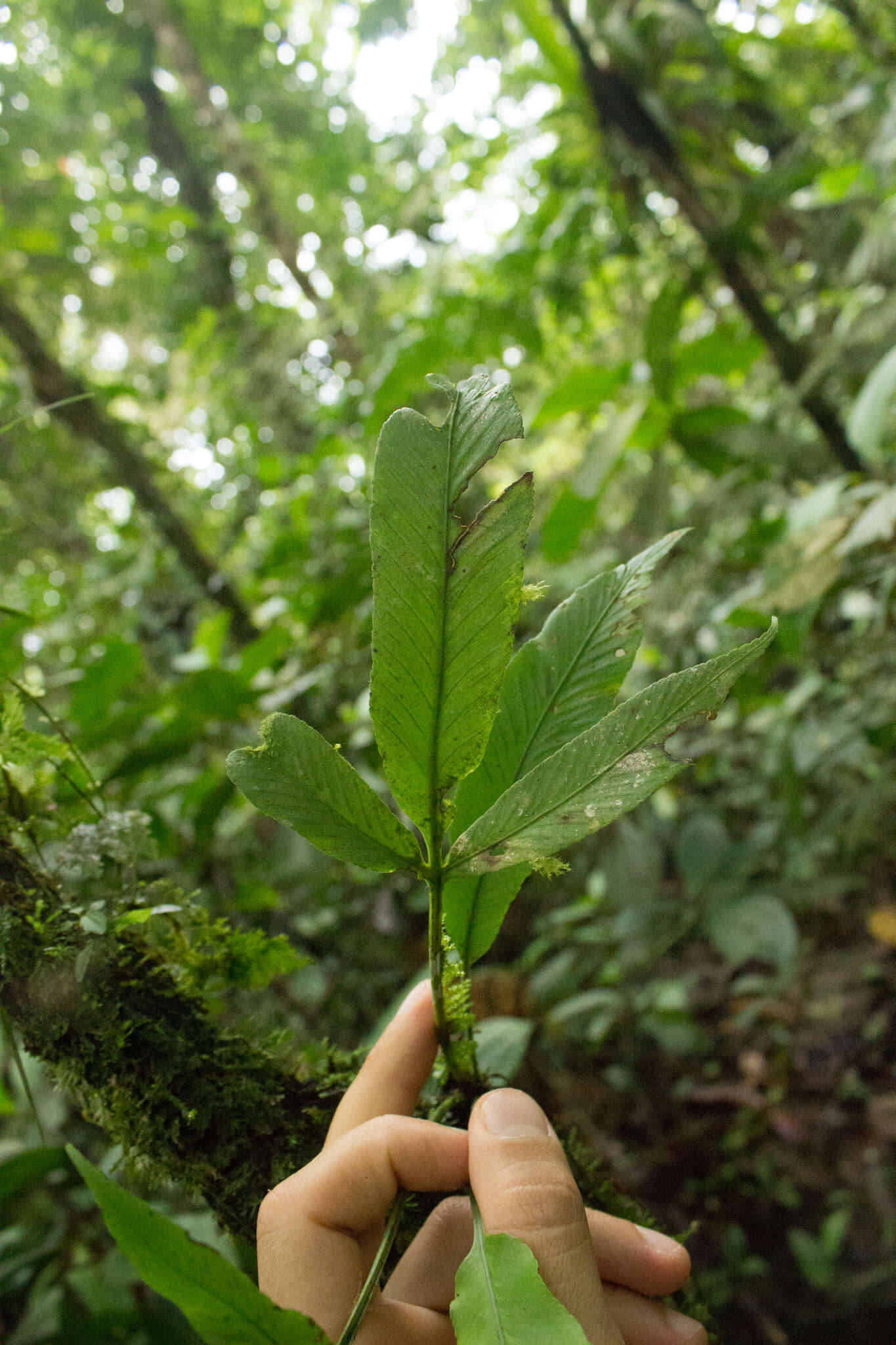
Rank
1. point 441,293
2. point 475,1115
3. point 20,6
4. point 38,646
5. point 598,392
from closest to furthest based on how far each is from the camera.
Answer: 1. point 475,1115
2. point 598,392
3. point 441,293
4. point 38,646
5. point 20,6

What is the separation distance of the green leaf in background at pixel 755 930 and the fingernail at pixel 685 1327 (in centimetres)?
98

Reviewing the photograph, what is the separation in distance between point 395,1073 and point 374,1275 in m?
0.13

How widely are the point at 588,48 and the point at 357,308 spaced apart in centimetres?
177

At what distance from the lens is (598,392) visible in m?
1.64

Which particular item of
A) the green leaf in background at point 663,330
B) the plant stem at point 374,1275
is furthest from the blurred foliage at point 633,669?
the plant stem at point 374,1275

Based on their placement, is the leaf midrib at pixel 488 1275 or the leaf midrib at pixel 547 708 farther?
the leaf midrib at pixel 547 708

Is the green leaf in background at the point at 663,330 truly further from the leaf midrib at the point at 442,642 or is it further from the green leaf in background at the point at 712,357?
the leaf midrib at the point at 442,642

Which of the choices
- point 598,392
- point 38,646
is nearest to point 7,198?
point 38,646

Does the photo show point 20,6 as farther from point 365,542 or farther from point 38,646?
point 365,542

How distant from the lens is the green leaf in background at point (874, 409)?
1.16 metres

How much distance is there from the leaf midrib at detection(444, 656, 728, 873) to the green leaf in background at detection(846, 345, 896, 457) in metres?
0.97

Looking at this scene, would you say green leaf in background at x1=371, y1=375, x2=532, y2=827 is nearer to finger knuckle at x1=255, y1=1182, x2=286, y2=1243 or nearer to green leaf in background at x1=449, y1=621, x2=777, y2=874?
green leaf in background at x1=449, y1=621, x2=777, y2=874

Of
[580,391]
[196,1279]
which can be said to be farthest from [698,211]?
[196,1279]

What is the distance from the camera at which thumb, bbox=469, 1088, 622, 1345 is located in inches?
17.0
